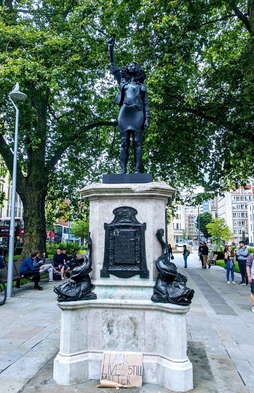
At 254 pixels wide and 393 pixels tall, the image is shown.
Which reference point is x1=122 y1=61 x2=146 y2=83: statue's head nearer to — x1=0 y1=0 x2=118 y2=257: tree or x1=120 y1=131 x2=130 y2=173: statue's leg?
x1=120 y1=131 x2=130 y2=173: statue's leg

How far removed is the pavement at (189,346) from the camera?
4234 millimetres

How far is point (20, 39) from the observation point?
13750 mm

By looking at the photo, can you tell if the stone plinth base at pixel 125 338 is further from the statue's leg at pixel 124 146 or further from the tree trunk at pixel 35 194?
the tree trunk at pixel 35 194

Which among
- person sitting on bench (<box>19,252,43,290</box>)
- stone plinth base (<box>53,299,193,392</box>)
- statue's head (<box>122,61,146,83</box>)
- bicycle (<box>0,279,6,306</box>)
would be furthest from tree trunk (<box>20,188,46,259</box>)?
stone plinth base (<box>53,299,193,392</box>)

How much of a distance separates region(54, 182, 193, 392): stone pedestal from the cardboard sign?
0.13 m

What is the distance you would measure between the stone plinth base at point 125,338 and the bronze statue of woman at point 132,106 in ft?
7.43

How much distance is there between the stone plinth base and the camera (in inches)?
165

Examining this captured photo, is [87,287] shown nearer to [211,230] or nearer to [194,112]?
[194,112]

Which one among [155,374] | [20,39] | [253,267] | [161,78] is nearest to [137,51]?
[161,78]

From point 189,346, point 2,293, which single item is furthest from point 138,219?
point 2,293

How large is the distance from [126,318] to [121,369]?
639 millimetres

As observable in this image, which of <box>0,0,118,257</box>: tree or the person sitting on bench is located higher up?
<box>0,0,118,257</box>: tree

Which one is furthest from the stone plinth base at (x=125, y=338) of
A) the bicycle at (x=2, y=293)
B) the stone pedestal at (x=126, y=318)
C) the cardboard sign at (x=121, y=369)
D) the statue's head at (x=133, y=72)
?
the bicycle at (x=2, y=293)

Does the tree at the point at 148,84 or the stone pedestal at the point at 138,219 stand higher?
the tree at the point at 148,84
